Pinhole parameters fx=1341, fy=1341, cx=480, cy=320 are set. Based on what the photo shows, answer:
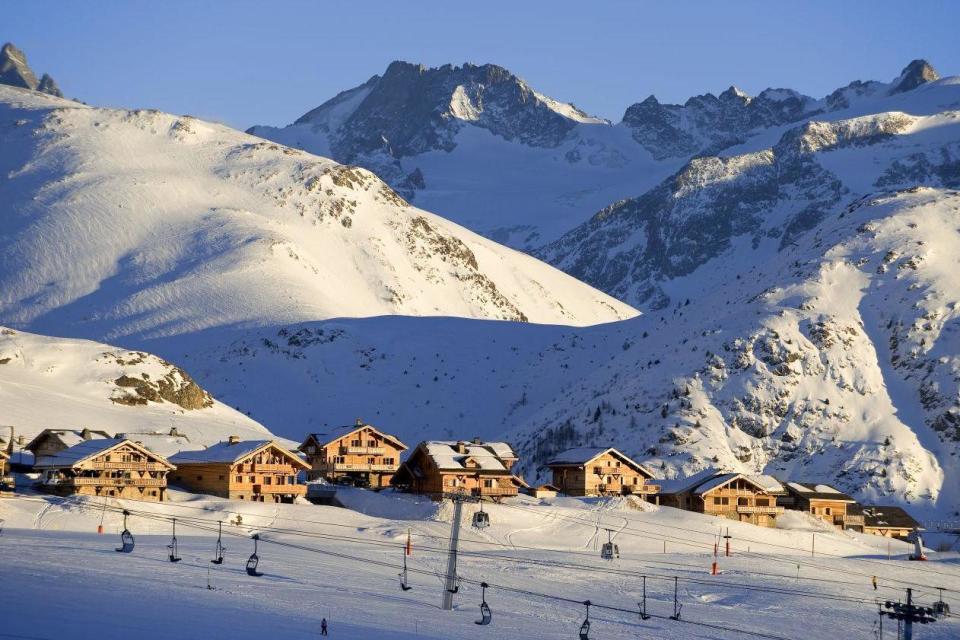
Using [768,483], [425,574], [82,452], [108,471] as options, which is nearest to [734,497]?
[768,483]

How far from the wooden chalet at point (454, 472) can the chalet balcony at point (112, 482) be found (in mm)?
19676

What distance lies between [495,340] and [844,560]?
322 feet

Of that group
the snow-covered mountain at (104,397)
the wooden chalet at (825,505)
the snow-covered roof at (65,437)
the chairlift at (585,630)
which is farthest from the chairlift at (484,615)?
the wooden chalet at (825,505)

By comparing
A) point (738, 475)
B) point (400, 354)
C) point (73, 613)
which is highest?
point (400, 354)

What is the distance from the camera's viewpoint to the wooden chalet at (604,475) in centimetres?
10519

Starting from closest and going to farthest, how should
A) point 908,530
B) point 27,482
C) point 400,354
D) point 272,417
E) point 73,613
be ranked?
1. point 73,613
2. point 27,482
3. point 908,530
4. point 272,417
5. point 400,354

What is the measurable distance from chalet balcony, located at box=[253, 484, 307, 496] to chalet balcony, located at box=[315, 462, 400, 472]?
11758 mm

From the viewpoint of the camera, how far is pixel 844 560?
88.2 metres

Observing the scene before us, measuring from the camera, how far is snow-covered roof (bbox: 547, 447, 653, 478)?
346 feet

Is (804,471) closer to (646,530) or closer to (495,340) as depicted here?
(646,530)

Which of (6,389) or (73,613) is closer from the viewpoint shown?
(73,613)

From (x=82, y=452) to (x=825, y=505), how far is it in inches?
2334

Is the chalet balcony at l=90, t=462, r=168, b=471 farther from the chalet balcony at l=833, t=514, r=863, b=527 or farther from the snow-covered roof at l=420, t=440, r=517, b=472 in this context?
the chalet balcony at l=833, t=514, r=863, b=527

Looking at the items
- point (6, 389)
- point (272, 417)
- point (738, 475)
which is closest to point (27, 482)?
point (6, 389)
